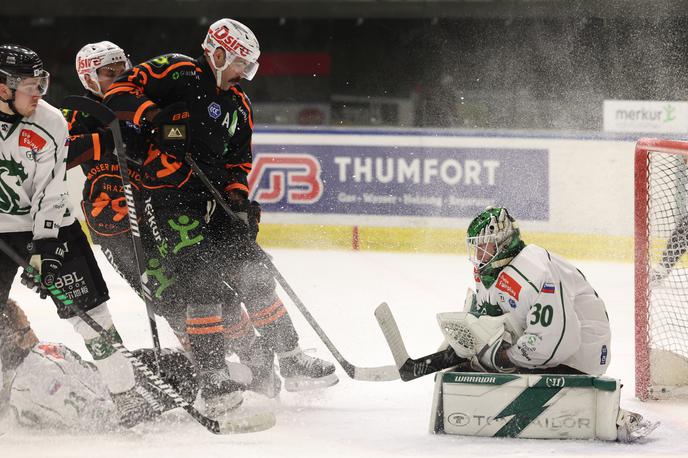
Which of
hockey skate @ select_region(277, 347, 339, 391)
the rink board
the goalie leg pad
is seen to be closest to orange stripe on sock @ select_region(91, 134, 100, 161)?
hockey skate @ select_region(277, 347, 339, 391)

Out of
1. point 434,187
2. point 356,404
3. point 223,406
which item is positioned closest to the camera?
point 223,406

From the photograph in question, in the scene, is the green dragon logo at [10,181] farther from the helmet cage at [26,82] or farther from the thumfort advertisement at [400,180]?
the thumfort advertisement at [400,180]

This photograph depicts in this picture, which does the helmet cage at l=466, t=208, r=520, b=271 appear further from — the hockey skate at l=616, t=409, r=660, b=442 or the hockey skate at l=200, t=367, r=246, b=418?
the hockey skate at l=200, t=367, r=246, b=418

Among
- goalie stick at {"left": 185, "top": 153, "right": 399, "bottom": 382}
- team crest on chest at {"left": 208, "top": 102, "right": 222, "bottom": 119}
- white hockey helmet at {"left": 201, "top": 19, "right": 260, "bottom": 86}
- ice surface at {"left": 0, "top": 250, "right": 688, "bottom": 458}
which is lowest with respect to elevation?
ice surface at {"left": 0, "top": 250, "right": 688, "bottom": 458}

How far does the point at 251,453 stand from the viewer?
2.90 metres

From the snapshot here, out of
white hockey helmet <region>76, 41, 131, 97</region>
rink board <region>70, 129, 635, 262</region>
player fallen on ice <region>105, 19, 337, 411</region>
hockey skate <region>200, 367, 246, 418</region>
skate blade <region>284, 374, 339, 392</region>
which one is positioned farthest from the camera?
rink board <region>70, 129, 635, 262</region>

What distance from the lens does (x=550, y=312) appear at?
9.49ft

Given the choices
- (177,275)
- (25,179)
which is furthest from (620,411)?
(25,179)

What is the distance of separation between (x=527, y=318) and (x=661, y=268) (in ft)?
3.29

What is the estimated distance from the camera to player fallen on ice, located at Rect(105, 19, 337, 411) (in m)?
3.32

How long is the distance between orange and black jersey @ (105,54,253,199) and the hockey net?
4.71 feet

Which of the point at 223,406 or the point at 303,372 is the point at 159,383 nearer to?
the point at 223,406

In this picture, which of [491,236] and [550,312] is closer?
[550,312]

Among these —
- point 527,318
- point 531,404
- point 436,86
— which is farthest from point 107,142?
point 436,86
